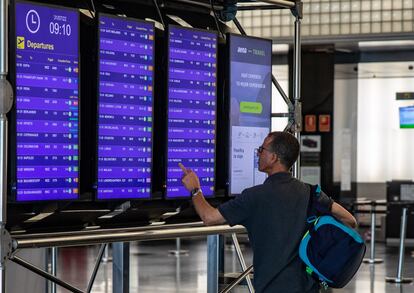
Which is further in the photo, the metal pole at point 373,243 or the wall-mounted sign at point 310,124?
the wall-mounted sign at point 310,124

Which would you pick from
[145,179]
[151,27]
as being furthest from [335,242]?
[151,27]

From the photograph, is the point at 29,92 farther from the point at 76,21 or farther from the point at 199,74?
the point at 199,74

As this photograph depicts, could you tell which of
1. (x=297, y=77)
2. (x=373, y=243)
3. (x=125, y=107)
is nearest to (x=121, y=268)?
(x=125, y=107)

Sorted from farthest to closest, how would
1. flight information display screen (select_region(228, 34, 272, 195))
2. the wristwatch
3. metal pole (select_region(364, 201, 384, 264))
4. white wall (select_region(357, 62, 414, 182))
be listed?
white wall (select_region(357, 62, 414, 182)) < metal pole (select_region(364, 201, 384, 264)) < flight information display screen (select_region(228, 34, 272, 195)) < the wristwatch

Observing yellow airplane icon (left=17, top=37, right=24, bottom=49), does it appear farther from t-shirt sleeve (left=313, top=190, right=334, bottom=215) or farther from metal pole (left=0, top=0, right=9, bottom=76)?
t-shirt sleeve (left=313, top=190, right=334, bottom=215)

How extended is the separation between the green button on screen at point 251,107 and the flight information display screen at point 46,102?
138cm

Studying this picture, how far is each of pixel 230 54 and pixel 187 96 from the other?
0.49m

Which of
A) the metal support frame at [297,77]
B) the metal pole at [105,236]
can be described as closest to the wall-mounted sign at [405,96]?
the metal support frame at [297,77]

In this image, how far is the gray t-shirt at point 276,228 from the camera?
14.7 ft

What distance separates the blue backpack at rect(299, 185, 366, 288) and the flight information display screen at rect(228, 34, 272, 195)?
1.43 metres

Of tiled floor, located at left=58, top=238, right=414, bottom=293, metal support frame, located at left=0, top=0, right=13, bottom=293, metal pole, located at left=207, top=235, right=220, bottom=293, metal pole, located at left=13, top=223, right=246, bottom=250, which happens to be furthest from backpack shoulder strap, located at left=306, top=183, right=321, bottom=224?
tiled floor, located at left=58, top=238, right=414, bottom=293

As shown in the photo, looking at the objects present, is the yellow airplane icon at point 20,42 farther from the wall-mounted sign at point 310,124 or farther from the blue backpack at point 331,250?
the wall-mounted sign at point 310,124

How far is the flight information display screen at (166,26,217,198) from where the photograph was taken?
5.33 meters

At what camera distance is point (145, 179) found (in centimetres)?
521
